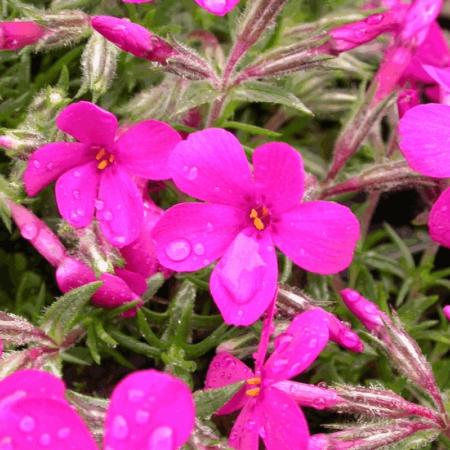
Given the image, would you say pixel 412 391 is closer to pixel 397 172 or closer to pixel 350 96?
pixel 397 172

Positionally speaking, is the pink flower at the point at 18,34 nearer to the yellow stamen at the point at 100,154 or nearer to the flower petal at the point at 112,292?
the yellow stamen at the point at 100,154

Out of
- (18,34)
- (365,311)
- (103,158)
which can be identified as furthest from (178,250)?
(18,34)

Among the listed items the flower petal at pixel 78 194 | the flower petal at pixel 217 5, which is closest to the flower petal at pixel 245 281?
the flower petal at pixel 78 194

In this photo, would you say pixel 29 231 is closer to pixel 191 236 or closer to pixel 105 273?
pixel 105 273

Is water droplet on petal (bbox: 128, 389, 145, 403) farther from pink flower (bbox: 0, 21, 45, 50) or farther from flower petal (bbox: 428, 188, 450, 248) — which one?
pink flower (bbox: 0, 21, 45, 50)

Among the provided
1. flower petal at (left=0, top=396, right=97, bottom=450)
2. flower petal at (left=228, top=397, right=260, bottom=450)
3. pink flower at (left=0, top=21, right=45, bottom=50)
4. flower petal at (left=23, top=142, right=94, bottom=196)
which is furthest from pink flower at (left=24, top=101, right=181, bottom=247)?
flower petal at (left=0, top=396, right=97, bottom=450)

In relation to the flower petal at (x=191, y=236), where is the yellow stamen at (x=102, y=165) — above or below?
below
